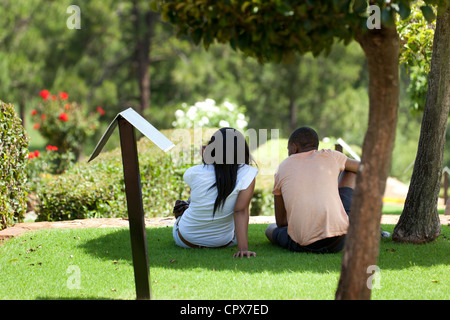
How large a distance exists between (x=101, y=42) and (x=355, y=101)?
1166 cm

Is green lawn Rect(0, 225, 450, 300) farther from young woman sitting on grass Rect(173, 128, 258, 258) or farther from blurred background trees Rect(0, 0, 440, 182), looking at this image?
blurred background trees Rect(0, 0, 440, 182)

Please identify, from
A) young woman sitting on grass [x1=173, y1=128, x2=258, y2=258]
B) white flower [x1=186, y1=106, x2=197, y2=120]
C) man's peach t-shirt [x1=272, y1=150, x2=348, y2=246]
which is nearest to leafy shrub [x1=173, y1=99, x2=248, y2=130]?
white flower [x1=186, y1=106, x2=197, y2=120]

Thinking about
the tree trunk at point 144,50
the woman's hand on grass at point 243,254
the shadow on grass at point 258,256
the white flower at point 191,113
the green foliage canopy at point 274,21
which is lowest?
the shadow on grass at point 258,256

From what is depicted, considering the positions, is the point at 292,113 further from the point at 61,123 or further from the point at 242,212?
the point at 242,212

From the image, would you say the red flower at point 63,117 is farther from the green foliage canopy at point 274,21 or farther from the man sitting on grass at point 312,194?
the green foliage canopy at point 274,21

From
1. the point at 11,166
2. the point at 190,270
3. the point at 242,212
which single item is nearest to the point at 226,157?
the point at 242,212

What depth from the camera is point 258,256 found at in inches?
195

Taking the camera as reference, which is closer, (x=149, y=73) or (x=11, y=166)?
(x=11, y=166)

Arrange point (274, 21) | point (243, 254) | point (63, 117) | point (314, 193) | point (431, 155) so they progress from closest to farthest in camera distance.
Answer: point (274, 21) → point (314, 193) → point (243, 254) → point (431, 155) → point (63, 117)

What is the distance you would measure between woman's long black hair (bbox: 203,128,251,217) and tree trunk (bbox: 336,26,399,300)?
1.93 metres

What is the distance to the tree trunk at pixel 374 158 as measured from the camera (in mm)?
2938

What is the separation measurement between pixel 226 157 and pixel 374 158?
205 cm

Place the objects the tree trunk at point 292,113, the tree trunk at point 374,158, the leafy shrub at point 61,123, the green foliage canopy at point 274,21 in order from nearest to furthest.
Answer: the green foliage canopy at point 274,21, the tree trunk at point 374,158, the leafy shrub at point 61,123, the tree trunk at point 292,113

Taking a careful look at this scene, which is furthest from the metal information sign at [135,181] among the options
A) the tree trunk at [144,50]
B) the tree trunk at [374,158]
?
the tree trunk at [144,50]
